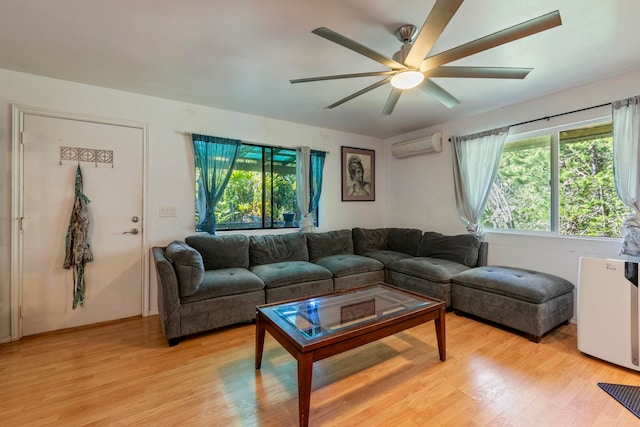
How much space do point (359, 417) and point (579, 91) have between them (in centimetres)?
357

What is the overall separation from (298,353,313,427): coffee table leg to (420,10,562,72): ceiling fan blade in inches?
74.7

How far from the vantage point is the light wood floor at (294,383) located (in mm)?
1556

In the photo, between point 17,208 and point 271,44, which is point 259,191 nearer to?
point 271,44

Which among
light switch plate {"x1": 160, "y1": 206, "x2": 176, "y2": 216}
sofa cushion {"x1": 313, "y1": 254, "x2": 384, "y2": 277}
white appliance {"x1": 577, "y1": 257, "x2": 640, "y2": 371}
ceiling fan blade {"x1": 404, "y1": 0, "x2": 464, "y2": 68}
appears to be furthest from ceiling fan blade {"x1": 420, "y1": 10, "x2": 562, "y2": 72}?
light switch plate {"x1": 160, "y1": 206, "x2": 176, "y2": 216}

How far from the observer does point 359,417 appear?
1546mm

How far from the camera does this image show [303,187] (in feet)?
12.9

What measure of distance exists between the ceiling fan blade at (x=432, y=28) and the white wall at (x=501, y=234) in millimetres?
2234

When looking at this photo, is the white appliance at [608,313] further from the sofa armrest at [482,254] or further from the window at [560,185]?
the sofa armrest at [482,254]

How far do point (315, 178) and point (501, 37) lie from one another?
2.87 metres

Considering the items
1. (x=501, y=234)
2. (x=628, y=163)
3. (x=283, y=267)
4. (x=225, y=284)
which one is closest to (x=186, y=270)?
(x=225, y=284)

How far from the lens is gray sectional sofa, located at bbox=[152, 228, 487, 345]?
239 centimetres

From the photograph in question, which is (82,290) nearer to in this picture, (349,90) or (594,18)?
(349,90)

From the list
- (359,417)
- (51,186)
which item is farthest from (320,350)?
(51,186)

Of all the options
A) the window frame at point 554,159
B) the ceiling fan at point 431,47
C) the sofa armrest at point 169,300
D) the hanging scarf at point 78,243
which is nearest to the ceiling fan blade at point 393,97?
the ceiling fan at point 431,47
